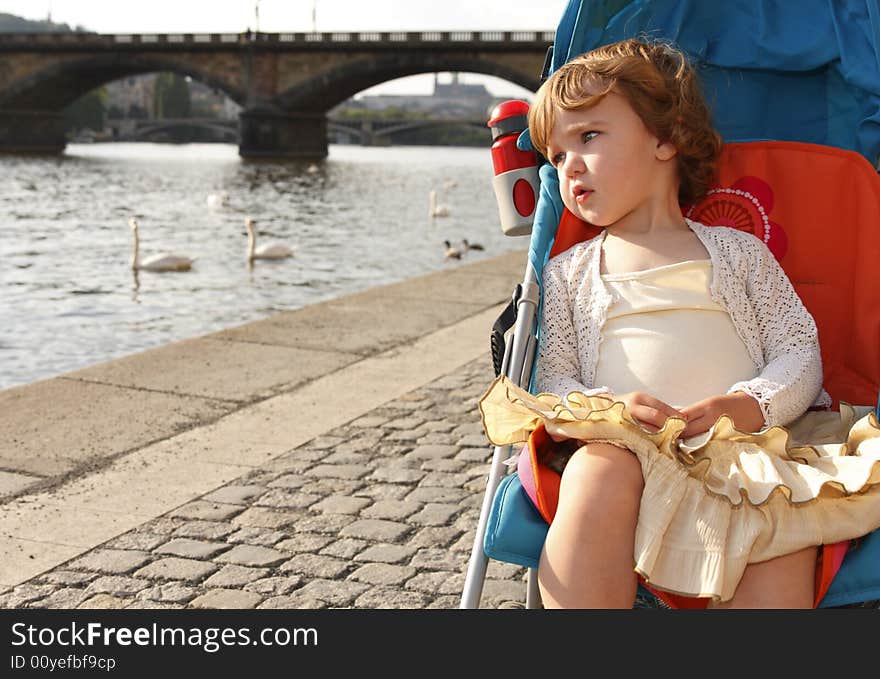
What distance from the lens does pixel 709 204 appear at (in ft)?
9.48

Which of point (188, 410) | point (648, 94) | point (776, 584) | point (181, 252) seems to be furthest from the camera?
point (181, 252)

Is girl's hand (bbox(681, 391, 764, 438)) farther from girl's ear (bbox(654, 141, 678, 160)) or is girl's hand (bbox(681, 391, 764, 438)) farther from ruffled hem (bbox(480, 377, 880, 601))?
girl's ear (bbox(654, 141, 678, 160))

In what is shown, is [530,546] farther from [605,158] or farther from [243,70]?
[243,70]

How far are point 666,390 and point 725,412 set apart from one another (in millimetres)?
146

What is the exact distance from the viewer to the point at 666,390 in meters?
2.38

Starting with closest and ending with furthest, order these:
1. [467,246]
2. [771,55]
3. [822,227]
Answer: [822,227] → [771,55] → [467,246]

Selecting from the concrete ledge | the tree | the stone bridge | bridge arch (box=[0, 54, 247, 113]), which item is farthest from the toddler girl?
the tree

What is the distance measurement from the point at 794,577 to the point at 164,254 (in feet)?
36.7

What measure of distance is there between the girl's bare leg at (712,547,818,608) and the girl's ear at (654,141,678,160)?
100 centimetres

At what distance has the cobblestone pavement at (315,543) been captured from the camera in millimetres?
2938

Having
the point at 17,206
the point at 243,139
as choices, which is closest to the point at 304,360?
the point at 17,206

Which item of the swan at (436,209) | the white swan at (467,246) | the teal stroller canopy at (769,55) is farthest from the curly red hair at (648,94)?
the swan at (436,209)

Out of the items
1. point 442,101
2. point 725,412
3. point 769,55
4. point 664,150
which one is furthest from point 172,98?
point 725,412

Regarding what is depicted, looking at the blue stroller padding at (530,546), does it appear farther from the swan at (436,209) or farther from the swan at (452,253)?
the swan at (436,209)
